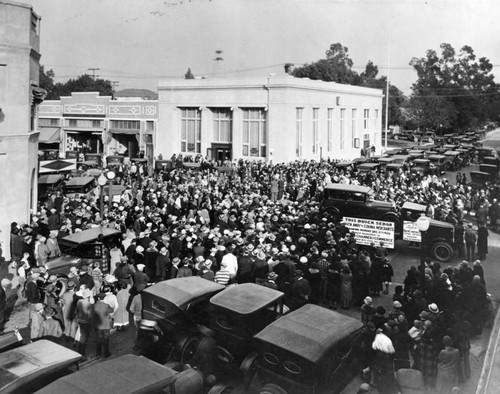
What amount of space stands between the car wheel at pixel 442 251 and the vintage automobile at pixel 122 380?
516 inches

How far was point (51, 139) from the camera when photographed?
53250 millimetres

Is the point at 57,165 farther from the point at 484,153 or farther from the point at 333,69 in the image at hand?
the point at 333,69

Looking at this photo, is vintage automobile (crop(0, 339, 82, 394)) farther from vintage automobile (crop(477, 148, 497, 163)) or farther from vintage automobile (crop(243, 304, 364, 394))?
vintage automobile (crop(477, 148, 497, 163))

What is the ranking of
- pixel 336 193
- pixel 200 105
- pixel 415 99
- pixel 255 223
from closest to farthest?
pixel 255 223
pixel 336 193
pixel 200 105
pixel 415 99

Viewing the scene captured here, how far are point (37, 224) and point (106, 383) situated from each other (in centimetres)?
1358

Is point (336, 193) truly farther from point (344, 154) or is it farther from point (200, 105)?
point (344, 154)

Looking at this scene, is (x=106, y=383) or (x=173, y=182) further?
(x=173, y=182)

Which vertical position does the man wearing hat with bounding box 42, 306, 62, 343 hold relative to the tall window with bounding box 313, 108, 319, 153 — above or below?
below

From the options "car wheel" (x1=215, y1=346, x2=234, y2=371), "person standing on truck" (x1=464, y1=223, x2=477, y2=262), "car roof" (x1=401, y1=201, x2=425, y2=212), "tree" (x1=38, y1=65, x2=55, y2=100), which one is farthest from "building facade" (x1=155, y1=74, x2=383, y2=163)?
"tree" (x1=38, y1=65, x2=55, y2=100)

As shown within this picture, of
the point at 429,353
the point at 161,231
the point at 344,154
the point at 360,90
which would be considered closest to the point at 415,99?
the point at 360,90

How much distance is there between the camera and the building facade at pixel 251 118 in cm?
4353

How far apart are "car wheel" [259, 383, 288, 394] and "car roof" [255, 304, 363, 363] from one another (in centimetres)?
64

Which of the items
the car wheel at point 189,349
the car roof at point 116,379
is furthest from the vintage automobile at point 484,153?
the car roof at point 116,379

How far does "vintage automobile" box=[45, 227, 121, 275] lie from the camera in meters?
16.3
